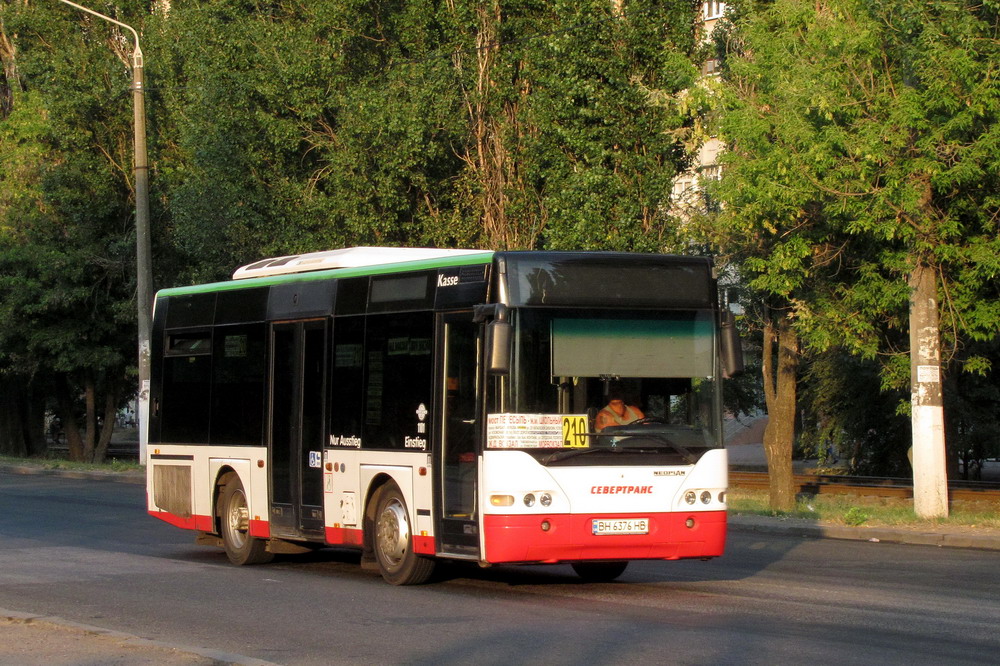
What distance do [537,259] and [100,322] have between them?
33.7 m

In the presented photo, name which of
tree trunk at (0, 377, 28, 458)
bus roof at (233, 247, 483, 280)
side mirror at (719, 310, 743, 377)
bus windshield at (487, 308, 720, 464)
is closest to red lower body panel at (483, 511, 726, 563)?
bus windshield at (487, 308, 720, 464)

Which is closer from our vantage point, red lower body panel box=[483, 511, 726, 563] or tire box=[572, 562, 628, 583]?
red lower body panel box=[483, 511, 726, 563]

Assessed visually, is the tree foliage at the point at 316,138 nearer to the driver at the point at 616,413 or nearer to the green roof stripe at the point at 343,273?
the green roof stripe at the point at 343,273

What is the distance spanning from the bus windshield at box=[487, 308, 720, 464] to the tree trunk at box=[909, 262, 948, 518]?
991cm

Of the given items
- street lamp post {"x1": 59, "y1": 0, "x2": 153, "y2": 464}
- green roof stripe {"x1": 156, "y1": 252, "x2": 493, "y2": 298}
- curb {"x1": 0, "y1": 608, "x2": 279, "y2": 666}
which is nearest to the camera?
curb {"x1": 0, "y1": 608, "x2": 279, "y2": 666}

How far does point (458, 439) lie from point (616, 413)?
136 cm

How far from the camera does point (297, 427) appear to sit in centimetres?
1443

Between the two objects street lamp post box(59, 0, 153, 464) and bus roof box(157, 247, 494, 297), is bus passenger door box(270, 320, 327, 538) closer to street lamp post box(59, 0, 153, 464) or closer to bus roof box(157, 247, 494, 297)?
bus roof box(157, 247, 494, 297)

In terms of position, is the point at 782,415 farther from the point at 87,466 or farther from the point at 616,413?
the point at 87,466

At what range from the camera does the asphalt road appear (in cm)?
920

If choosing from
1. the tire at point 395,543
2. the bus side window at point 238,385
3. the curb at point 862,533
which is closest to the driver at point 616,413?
the tire at point 395,543

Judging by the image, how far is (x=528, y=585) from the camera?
43.3 ft

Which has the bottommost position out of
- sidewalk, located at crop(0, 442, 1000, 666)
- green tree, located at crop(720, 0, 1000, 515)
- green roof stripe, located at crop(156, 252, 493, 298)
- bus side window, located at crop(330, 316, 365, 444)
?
Result: sidewalk, located at crop(0, 442, 1000, 666)

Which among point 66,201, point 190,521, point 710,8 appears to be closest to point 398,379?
point 190,521
